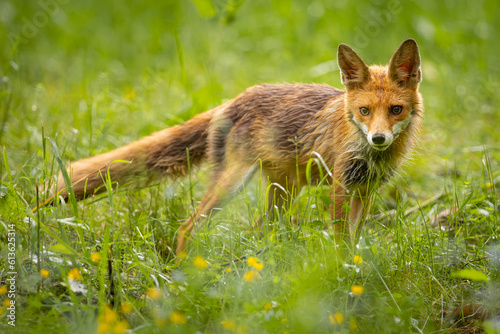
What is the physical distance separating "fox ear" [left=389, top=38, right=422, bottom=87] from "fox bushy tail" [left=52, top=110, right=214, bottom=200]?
164 centimetres

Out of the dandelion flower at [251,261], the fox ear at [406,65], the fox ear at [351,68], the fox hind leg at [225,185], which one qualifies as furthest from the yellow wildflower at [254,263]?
the fox ear at [406,65]

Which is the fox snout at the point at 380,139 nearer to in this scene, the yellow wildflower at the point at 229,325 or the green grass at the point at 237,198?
the green grass at the point at 237,198

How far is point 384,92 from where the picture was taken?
128 inches

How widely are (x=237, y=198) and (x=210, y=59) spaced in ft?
11.5

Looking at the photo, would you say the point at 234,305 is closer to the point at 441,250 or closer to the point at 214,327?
the point at 214,327

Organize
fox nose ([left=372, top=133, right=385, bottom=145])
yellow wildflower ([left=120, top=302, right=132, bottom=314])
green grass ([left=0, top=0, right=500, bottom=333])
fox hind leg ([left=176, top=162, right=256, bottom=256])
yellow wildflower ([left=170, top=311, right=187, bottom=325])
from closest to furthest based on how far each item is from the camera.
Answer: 1. yellow wildflower ([left=170, top=311, right=187, bottom=325])
2. yellow wildflower ([left=120, top=302, right=132, bottom=314])
3. green grass ([left=0, top=0, right=500, bottom=333])
4. fox nose ([left=372, top=133, right=385, bottom=145])
5. fox hind leg ([left=176, top=162, right=256, bottom=256])

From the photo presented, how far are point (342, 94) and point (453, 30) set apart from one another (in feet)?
17.0

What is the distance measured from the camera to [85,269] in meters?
2.78

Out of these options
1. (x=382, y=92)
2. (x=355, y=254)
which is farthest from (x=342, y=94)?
(x=355, y=254)

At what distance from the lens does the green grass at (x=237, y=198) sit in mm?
2564

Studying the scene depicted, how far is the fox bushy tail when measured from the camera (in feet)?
12.6

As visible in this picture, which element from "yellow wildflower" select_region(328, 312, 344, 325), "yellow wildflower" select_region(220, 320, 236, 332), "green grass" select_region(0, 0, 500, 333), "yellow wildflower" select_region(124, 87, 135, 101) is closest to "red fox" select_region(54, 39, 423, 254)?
"green grass" select_region(0, 0, 500, 333)

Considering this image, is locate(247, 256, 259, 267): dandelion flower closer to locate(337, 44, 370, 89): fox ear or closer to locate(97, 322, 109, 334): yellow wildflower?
locate(97, 322, 109, 334): yellow wildflower

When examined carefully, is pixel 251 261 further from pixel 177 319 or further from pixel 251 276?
pixel 177 319
